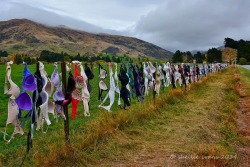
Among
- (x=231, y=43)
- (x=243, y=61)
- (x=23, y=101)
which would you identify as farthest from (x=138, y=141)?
(x=231, y=43)

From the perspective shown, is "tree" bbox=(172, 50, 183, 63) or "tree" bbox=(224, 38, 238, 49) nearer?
"tree" bbox=(172, 50, 183, 63)

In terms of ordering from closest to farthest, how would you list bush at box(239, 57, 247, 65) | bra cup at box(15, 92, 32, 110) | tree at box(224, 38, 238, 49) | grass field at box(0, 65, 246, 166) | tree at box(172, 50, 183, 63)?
bra cup at box(15, 92, 32, 110) < grass field at box(0, 65, 246, 166) < tree at box(172, 50, 183, 63) < bush at box(239, 57, 247, 65) < tree at box(224, 38, 238, 49)

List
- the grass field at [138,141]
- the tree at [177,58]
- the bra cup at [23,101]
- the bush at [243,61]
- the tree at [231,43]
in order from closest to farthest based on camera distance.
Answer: the bra cup at [23,101], the grass field at [138,141], the tree at [177,58], the bush at [243,61], the tree at [231,43]

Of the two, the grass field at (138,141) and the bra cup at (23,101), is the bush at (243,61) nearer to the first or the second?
the grass field at (138,141)

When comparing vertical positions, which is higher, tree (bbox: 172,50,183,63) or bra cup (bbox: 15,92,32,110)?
tree (bbox: 172,50,183,63)

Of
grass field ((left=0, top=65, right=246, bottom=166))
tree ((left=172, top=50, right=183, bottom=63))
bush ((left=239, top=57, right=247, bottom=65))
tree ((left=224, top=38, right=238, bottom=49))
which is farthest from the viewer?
tree ((left=224, top=38, right=238, bottom=49))

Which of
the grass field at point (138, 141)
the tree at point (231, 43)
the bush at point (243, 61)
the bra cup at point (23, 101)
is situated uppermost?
the tree at point (231, 43)

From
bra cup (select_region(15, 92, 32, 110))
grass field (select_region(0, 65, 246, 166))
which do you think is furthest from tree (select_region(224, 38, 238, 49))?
bra cup (select_region(15, 92, 32, 110))

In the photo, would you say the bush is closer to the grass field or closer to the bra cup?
the grass field

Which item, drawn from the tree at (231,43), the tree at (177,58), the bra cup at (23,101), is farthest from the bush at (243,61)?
the bra cup at (23,101)

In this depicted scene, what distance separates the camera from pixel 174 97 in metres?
13.2

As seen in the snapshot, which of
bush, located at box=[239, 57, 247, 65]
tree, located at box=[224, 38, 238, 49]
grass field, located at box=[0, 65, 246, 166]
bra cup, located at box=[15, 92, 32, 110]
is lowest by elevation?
grass field, located at box=[0, 65, 246, 166]

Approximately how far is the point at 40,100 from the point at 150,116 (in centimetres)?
521

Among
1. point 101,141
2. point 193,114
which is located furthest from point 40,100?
point 193,114
